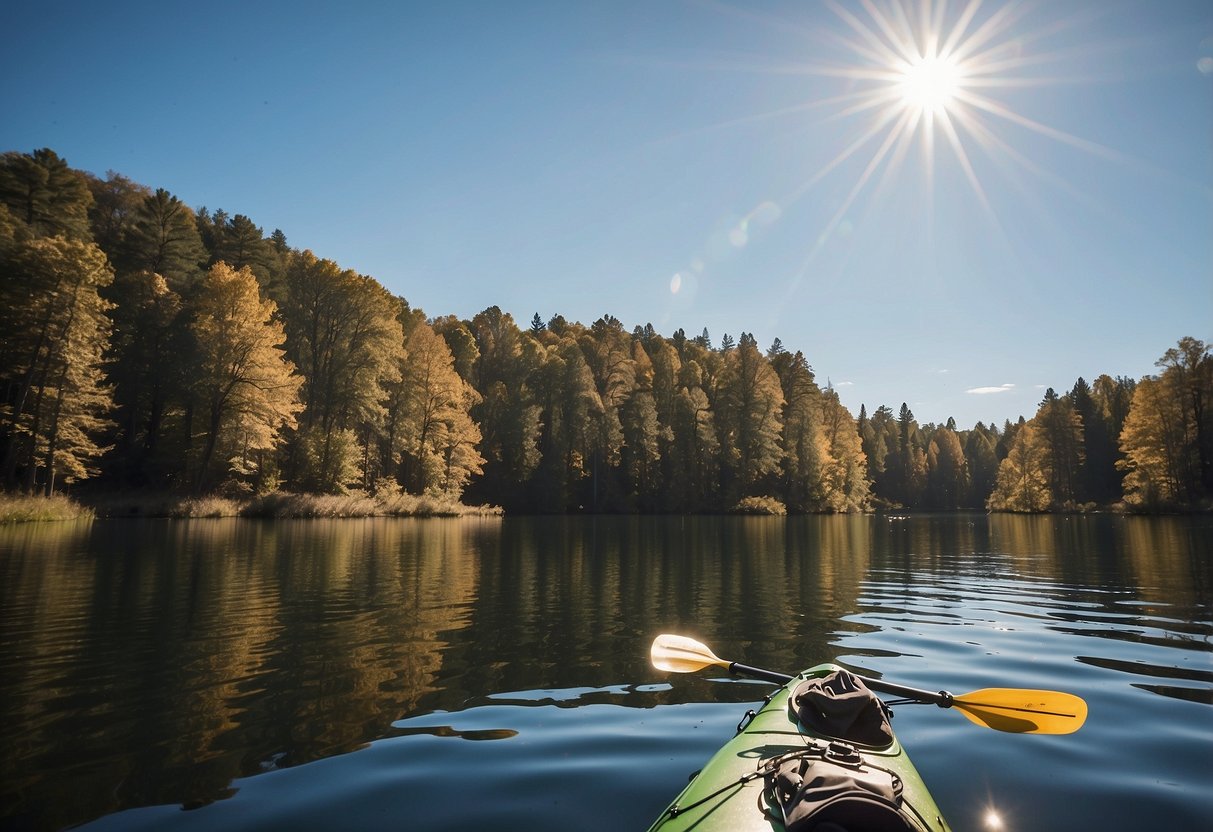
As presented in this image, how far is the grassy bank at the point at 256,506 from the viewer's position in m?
30.3

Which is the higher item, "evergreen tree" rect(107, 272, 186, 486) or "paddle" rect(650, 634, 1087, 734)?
"evergreen tree" rect(107, 272, 186, 486)

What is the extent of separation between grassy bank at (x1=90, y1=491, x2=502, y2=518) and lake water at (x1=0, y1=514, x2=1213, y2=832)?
15.5 meters

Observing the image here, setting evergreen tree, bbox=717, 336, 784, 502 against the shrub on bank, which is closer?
the shrub on bank

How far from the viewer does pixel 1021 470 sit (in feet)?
216

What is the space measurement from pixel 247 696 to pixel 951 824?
19.7 ft

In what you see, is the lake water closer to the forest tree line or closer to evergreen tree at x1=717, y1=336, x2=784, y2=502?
the forest tree line

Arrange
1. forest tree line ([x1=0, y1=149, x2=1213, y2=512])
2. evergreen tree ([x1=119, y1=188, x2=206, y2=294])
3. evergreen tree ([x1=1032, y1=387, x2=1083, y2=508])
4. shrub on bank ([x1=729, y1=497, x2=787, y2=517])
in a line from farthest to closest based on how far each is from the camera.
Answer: evergreen tree ([x1=1032, y1=387, x2=1083, y2=508]), shrub on bank ([x1=729, y1=497, x2=787, y2=517]), evergreen tree ([x1=119, y1=188, x2=206, y2=294]), forest tree line ([x1=0, y1=149, x2=1213, y2=512])

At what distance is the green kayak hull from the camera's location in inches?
126

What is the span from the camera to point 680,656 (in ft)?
21.9

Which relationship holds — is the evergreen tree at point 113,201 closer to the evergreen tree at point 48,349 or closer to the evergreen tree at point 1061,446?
the evergreen tree at point 48,349

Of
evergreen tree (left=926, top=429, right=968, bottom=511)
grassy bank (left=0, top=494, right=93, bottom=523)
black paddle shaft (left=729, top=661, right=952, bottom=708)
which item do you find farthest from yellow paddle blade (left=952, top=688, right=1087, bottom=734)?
evergreen tree (left=926, top=429, right=968, bottom=511)

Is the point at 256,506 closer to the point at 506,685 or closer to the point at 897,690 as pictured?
the point at 506,685

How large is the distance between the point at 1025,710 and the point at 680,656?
2963mm

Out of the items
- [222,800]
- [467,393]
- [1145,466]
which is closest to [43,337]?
[467,393]
